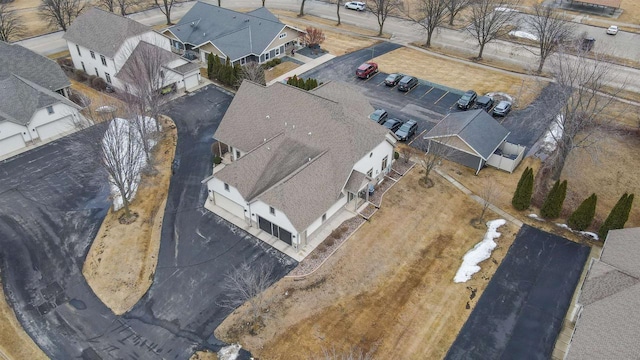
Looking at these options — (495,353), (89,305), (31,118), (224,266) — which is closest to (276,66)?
(31,118)

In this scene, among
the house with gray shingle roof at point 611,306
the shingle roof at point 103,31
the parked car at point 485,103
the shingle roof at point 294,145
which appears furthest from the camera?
the shingle roof at point 103,31

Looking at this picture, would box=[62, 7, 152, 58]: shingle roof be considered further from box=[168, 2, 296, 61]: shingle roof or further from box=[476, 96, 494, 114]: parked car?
A: box=[476, 96, 494, 114]: parked car

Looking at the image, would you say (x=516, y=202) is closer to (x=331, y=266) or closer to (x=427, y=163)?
(x=427, y=163)

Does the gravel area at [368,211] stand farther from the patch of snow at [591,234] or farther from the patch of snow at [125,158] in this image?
the patch of snow at [125,158]

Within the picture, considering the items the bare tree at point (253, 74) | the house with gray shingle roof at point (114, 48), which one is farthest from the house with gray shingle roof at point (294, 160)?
the house with gray shingle roof at point (114, 48)

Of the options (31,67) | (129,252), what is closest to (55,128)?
(31,67)
